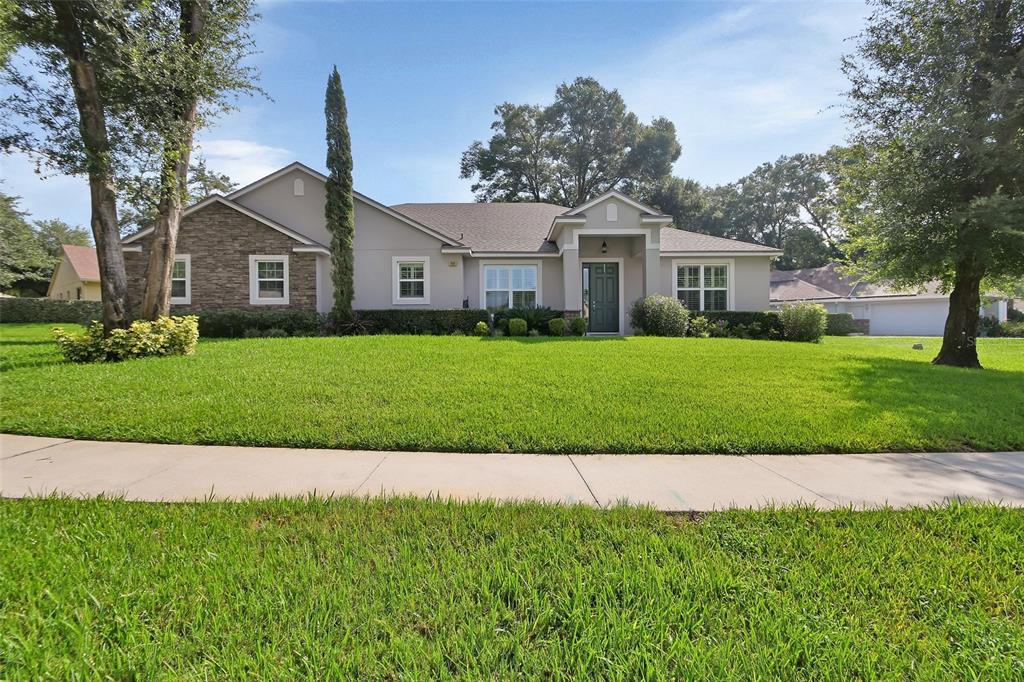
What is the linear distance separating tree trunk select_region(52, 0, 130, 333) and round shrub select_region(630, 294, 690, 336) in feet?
47.1

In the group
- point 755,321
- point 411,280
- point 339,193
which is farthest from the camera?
point 411,280

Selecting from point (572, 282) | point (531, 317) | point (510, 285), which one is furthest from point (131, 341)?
point (572, 282)

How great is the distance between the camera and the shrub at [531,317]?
15469mm

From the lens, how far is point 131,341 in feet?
32.3

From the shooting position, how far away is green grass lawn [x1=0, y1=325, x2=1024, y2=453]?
15.9 feet

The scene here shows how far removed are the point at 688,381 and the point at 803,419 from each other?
2.06 meters

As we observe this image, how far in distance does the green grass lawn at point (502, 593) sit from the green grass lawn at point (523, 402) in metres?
1.74

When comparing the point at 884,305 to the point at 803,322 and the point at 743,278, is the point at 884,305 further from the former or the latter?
the point at 803,322

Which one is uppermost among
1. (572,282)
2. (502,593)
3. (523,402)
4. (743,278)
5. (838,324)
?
(743,278)

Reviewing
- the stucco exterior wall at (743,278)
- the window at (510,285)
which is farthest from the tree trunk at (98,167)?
the stucco exterior wall at (743,278)

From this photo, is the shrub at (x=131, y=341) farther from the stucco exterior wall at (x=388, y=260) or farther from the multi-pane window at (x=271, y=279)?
the stucco exterior wall at (x=388, y=260)

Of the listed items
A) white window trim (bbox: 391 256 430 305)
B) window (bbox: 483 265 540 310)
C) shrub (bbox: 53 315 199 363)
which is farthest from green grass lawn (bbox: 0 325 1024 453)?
window (bbox: 483 265 540 310)

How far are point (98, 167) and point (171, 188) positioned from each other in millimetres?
1348

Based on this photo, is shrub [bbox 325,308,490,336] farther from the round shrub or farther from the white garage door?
the white garage door
